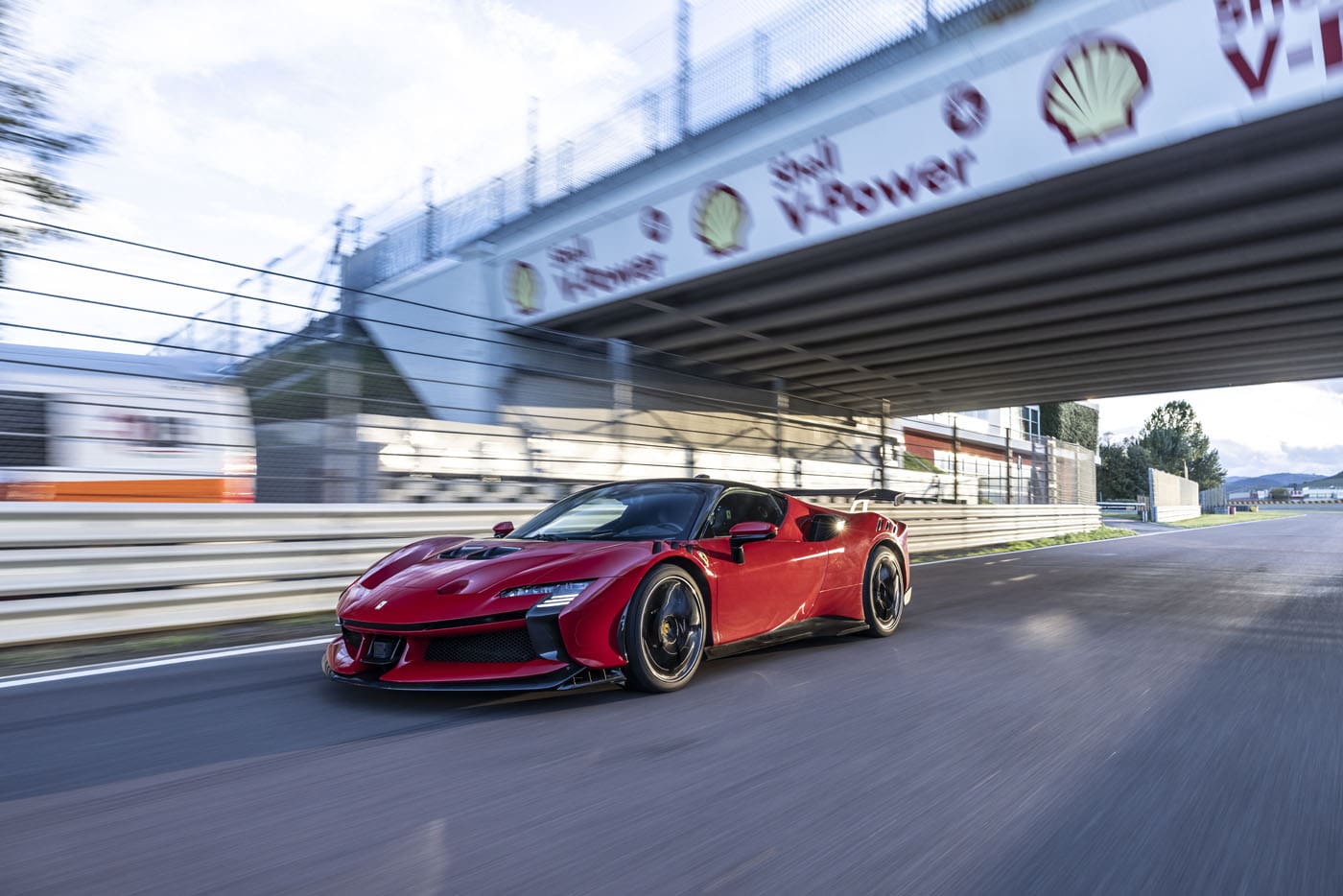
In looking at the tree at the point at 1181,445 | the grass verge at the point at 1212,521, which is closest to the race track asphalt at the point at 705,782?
the grass verge at the point at 1212,521

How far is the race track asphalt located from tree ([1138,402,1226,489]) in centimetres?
7761

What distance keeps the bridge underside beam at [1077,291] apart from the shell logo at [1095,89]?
0.48 m

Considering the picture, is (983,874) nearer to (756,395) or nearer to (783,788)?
(783,788)

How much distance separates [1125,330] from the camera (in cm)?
1770

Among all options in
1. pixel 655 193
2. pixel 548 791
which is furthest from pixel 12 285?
pixel 655 193

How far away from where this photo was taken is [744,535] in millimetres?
4902

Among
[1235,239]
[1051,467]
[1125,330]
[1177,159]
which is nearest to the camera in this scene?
[1177,159]

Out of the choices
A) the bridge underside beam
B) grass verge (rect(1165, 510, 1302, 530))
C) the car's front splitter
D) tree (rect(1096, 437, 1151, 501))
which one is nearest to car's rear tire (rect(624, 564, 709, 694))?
the car's front splitter

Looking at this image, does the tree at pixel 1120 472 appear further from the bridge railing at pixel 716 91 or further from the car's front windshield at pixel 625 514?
the car's front windshield at pixel 625 514

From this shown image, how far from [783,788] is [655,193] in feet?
43.6

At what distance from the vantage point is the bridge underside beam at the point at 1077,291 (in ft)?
35.7

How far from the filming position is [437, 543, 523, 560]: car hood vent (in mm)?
4426

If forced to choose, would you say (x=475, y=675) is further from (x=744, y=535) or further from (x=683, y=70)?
(x=683, y=70)

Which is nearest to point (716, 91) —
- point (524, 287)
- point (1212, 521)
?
point (524, 287)
